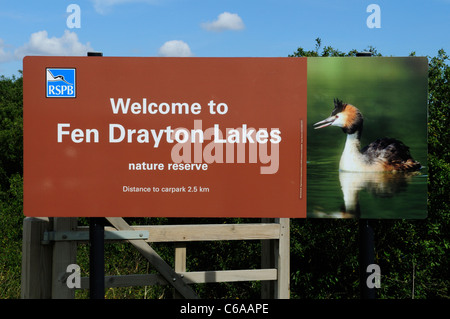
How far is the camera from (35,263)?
492 centimetres

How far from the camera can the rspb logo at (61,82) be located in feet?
13.3

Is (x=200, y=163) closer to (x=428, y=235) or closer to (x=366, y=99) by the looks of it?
(x=366, y=99)

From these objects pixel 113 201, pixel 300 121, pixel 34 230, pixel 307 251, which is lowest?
pixel 307 251

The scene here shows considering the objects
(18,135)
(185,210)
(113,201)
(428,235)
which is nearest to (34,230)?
(113,201)

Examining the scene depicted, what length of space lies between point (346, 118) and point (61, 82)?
2.20 metres

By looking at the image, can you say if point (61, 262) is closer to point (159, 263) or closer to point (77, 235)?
point (77, 235)

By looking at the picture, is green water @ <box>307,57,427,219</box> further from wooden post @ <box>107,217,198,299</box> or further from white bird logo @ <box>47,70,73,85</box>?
wooden post @ <box>107,217,198,299</box>

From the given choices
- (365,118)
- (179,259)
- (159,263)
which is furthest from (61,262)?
(365,118)

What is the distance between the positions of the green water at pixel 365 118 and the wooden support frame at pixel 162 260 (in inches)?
85.6

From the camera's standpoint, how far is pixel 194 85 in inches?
159

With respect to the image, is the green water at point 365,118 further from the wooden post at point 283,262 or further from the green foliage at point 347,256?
the green foliage at point 347,256

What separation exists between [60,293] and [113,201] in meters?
1.51

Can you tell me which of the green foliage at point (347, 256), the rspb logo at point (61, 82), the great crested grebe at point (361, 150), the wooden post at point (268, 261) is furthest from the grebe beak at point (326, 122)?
the green foliage at point (347, 256)

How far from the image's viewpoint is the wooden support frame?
4.95 metres
